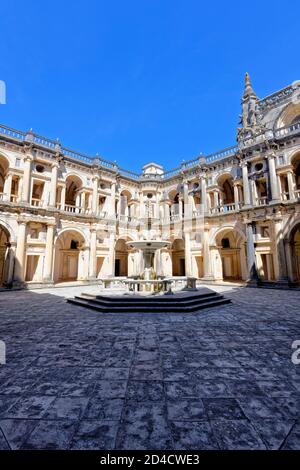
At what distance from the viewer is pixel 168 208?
25375mm

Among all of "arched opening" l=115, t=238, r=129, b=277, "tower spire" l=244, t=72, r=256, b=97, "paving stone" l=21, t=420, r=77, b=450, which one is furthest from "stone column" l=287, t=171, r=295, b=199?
"paving stone" l=21, t=420, r=77, b=450

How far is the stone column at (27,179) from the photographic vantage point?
1739cm

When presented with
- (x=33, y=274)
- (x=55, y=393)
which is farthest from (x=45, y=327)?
(x=33, y=274)

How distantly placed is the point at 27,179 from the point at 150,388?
1895 cm

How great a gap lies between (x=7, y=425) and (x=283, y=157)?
21.0m

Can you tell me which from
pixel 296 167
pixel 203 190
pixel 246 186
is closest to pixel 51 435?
pixel 246 186

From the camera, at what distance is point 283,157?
1725cm

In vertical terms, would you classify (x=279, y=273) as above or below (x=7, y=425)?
above

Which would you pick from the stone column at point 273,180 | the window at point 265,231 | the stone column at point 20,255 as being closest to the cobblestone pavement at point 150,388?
the stone column at point 20,255

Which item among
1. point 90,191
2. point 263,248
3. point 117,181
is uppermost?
point 117,181

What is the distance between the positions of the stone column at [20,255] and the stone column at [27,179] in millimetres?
2206

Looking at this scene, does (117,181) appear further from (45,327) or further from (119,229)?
(45,327)

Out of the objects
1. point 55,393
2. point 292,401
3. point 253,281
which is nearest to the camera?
point 292,401

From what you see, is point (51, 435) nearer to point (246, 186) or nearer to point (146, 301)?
point (146, 301)
